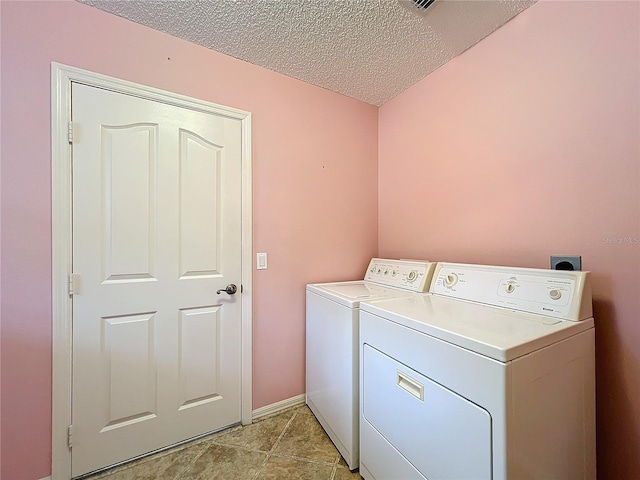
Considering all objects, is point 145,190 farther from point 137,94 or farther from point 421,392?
point 421,392

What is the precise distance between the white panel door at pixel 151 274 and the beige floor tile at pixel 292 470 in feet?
1.36

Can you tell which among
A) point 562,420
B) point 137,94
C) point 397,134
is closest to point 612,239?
point 562,420

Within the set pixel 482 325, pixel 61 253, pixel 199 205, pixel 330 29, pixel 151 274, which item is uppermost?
pixel 330 29

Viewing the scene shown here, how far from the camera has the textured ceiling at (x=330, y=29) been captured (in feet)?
4.27

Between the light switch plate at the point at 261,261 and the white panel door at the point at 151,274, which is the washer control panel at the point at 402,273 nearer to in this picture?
the light switch plate at the point at 261,261

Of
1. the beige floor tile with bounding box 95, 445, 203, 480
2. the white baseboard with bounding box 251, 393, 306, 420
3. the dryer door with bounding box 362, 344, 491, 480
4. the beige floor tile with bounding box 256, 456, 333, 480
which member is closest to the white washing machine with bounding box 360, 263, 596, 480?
the dryer door with bounding box 362, 344, 491, 480

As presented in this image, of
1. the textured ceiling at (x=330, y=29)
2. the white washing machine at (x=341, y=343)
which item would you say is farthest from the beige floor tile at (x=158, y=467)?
the textured ceiling at (x=330, y=29)

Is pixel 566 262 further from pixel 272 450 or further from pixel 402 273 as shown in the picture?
pixel 272 450

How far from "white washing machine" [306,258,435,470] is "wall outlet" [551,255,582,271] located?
1.83 ft

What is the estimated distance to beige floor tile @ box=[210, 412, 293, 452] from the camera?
59.0 inches

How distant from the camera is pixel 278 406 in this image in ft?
5.89

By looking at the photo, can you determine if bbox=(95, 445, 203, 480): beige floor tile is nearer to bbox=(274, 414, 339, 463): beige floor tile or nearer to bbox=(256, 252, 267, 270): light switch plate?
bbox=(274, 414, 339, 463): beige floor tile

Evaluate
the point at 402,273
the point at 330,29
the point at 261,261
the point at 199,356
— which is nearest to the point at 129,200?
the point at 261,261

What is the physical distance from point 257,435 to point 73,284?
1320 mm
